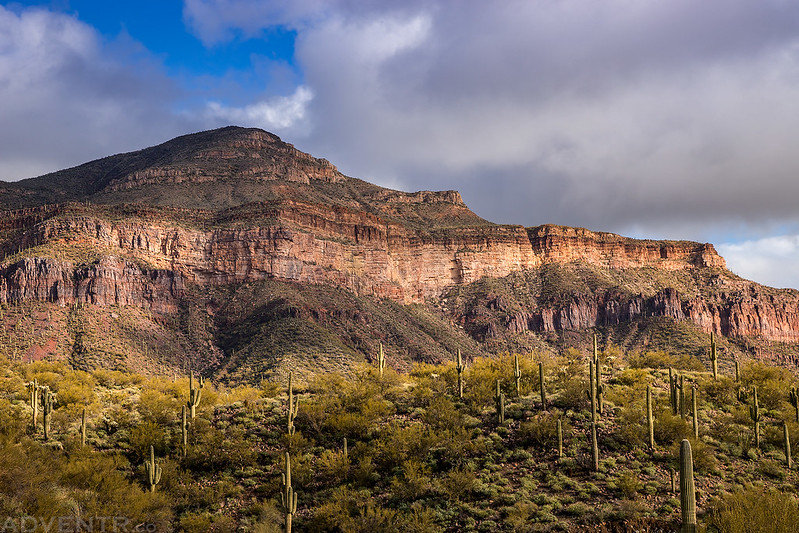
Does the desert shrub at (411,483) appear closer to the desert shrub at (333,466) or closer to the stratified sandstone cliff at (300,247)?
the desert shrub at (333,466)

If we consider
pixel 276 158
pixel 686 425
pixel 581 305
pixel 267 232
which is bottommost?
pixel 686 425

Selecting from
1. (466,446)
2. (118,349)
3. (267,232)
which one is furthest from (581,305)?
(466,446)

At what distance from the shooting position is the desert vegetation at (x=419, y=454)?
31016 mm

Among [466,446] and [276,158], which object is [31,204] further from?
[466,446]

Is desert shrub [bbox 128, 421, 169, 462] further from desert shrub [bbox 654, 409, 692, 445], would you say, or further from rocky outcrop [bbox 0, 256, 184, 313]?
rocky outcrop [bbox 0, 256, 184, 313]

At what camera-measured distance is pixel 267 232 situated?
436 ft

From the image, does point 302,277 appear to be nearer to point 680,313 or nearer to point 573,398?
point 680,313

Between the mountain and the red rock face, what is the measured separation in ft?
1.10

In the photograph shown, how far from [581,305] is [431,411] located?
4036 inches

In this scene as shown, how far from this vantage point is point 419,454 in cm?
3753

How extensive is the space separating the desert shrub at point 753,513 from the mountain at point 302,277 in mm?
60273

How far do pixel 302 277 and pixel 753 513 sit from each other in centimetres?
10886

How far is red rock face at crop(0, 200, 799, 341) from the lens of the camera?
367 feet

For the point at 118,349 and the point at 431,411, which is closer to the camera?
the point at 431,411
